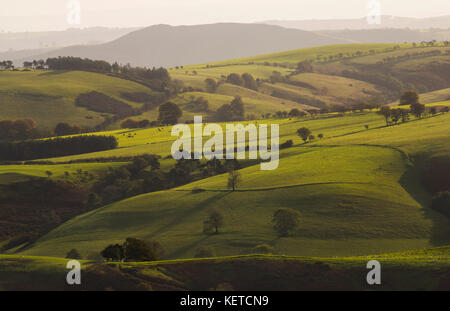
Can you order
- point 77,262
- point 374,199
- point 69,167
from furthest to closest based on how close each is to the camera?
point 69,167, point 374,199, point 77,262

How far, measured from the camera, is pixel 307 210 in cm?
9038

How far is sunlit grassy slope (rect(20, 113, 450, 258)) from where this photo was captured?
8006 centimetres

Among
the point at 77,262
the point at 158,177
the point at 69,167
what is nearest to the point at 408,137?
the point at 158,177

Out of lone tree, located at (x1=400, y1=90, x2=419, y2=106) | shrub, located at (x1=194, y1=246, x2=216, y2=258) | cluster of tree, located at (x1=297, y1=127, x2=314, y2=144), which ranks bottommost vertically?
shrub, located at (x1=194, y1=246, x2=216, y2=258)

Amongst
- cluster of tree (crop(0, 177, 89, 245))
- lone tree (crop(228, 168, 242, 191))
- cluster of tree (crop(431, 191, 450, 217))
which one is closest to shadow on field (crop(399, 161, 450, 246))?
cluster of tree (crop(431, 191, 450, 217))

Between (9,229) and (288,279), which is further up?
(9,229)

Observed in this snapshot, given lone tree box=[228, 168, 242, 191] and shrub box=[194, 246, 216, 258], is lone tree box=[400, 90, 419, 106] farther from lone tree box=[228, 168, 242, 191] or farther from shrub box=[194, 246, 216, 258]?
shrub box=[194, 246, 216, 258]

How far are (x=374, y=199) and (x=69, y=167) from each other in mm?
72554

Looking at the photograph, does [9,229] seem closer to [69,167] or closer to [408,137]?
[69,167]

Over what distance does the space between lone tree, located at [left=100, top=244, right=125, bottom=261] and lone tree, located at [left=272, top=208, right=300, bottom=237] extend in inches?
1211

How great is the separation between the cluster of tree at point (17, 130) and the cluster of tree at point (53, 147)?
16.0 meters

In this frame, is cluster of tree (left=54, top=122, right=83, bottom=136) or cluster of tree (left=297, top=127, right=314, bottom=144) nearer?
cluster of tree (left=297, top=127, right=314, bottom=144)

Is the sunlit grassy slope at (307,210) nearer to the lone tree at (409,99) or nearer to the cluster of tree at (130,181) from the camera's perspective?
the cluster of tree at (130,181)

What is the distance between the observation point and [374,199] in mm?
92688
